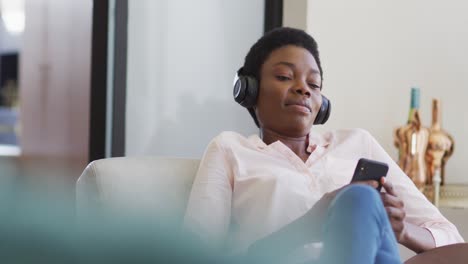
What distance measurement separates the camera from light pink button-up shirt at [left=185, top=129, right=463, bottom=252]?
1292mm

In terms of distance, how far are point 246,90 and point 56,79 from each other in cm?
345

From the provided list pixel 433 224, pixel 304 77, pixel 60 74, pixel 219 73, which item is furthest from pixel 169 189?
pixel 60 74

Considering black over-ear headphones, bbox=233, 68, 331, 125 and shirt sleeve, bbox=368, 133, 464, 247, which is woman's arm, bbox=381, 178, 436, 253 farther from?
black over-ear headphones, bbox=233, 68, 331, 125

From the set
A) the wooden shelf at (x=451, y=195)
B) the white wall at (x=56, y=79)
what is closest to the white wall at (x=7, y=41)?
the white wall at (x=56, y=79)

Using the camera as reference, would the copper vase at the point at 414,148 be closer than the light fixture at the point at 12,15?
Yes

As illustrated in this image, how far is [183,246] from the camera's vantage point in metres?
0.34

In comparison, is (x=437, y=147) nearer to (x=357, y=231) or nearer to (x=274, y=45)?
(x=274, y=45)

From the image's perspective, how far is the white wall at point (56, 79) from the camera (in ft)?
14.3

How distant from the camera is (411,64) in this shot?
A: 2.71m

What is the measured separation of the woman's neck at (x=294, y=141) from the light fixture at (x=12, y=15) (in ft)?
16.4

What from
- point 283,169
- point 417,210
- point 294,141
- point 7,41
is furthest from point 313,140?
point 7,41

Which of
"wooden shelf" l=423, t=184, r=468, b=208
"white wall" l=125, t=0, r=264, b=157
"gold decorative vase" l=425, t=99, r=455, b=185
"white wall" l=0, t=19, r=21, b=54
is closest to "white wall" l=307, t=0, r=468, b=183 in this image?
"gold decorative vase" l=425, t=99, r=455, b=185

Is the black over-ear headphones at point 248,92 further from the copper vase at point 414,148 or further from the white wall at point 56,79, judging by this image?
the white wall at point 56,79

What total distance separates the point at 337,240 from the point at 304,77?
0.71m
